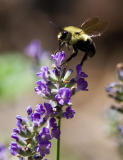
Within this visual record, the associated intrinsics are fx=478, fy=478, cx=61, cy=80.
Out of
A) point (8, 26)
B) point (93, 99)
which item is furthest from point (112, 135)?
Result: point (8, 26)

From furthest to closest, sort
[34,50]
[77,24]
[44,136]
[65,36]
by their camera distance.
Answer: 1. [77,24]
2. [34,50]
3. [65,36]
4. [44,136]

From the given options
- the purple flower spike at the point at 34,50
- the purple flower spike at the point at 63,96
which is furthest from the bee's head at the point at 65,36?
the purple flower spike at the point at 34,50

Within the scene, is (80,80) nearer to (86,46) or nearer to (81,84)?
(81,84)

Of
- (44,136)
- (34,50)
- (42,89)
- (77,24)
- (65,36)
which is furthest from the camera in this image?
(77,24)

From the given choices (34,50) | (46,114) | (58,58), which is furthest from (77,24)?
(46,114)

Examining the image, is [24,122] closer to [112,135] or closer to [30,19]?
[112,135]

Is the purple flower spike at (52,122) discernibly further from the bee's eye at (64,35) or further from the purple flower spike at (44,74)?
the bee's eye at (64,35)

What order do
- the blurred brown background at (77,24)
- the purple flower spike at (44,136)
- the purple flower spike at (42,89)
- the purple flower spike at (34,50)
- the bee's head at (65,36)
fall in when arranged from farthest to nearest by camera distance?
1. the blurred brown background at (77,24)
2. the purple flower spike at (34,50)
3. the bee's head at (65,36)
4. the purple flower spike at (42,89)
5. the purple flower spike at (44,136)

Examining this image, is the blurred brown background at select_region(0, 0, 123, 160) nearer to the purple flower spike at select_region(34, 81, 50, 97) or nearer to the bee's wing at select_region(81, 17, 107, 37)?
the bee's wing at select_region(81, 17, 107, 37)
